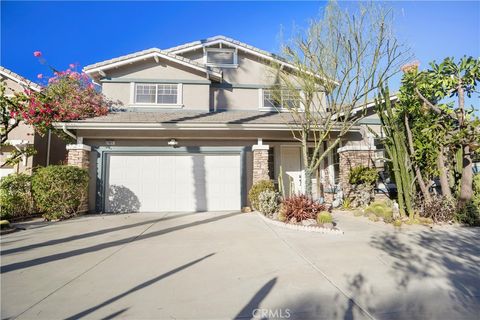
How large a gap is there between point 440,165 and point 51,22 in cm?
1603

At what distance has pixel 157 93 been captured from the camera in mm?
12297

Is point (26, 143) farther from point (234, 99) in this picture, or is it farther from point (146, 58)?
point (234, 99)

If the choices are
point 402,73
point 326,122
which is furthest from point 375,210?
point 402,73

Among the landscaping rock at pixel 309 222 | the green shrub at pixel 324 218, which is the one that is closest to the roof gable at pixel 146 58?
the landscaping rock at pixel 309 222

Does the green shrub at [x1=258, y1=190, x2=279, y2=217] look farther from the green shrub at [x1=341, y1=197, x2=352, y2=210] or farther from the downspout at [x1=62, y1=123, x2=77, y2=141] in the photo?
the downspout at [x1=62, y1=123, x2=77, y2=141]

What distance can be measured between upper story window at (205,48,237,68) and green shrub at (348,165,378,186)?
7.75 metres

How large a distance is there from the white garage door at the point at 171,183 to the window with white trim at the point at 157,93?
2.95 meters

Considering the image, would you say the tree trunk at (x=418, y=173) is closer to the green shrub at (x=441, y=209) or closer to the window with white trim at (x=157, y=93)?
the green shrub at (x=441, y=209)

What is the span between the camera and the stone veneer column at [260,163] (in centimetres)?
1037

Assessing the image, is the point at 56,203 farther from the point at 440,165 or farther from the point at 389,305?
the point at 440,165

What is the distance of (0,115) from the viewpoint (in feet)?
32.6

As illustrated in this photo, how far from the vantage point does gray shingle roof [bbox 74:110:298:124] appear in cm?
1016

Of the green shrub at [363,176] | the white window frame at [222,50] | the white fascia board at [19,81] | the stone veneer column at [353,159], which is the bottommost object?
the green shrub at [363,176]

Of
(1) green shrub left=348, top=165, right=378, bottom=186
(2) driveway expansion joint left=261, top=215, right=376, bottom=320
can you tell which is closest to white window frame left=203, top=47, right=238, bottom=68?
(1) green shrub left=348, top=165, right=378, bottom=186
